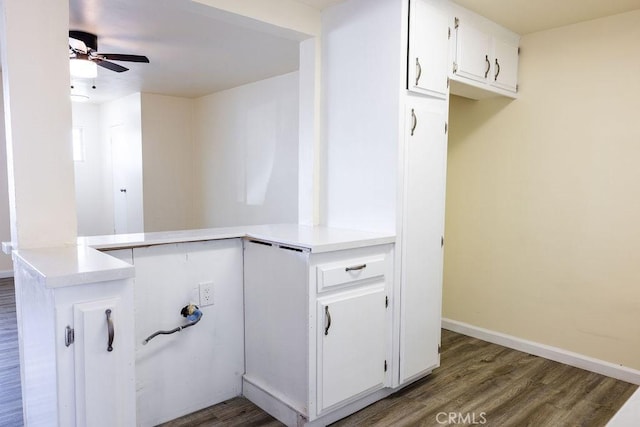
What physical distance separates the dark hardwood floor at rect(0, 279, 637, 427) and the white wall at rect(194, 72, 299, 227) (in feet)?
7.74

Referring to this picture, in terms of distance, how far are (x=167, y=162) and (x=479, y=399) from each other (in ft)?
16.0

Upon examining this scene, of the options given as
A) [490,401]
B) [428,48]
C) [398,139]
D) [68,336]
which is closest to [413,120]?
[398,139]

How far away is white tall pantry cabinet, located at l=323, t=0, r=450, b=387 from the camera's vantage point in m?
2.30

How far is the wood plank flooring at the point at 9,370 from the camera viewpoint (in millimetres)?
2222

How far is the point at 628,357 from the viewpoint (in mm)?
2635

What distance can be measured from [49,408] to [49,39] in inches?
54.2

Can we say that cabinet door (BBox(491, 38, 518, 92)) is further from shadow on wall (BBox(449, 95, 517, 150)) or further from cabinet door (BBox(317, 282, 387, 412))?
cabinet door (BBox(317, 282, 387, 412))

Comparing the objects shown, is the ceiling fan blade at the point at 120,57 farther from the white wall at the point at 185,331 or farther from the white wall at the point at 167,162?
the white wall at the point at 167,162

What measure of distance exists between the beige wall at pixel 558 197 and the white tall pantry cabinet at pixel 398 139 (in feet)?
2.83

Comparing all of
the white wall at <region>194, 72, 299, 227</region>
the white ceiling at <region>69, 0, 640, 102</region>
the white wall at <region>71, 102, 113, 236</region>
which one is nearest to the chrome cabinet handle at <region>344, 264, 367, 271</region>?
the white ceiling at <region>69, 0, 640, 102</region>

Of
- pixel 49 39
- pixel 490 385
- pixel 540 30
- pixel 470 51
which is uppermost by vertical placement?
pixel 540 30

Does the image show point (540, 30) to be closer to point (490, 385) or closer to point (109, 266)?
point (490, 385)

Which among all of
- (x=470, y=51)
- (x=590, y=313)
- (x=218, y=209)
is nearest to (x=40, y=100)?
(x=470, y=51)

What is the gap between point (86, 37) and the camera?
3.20 meters
